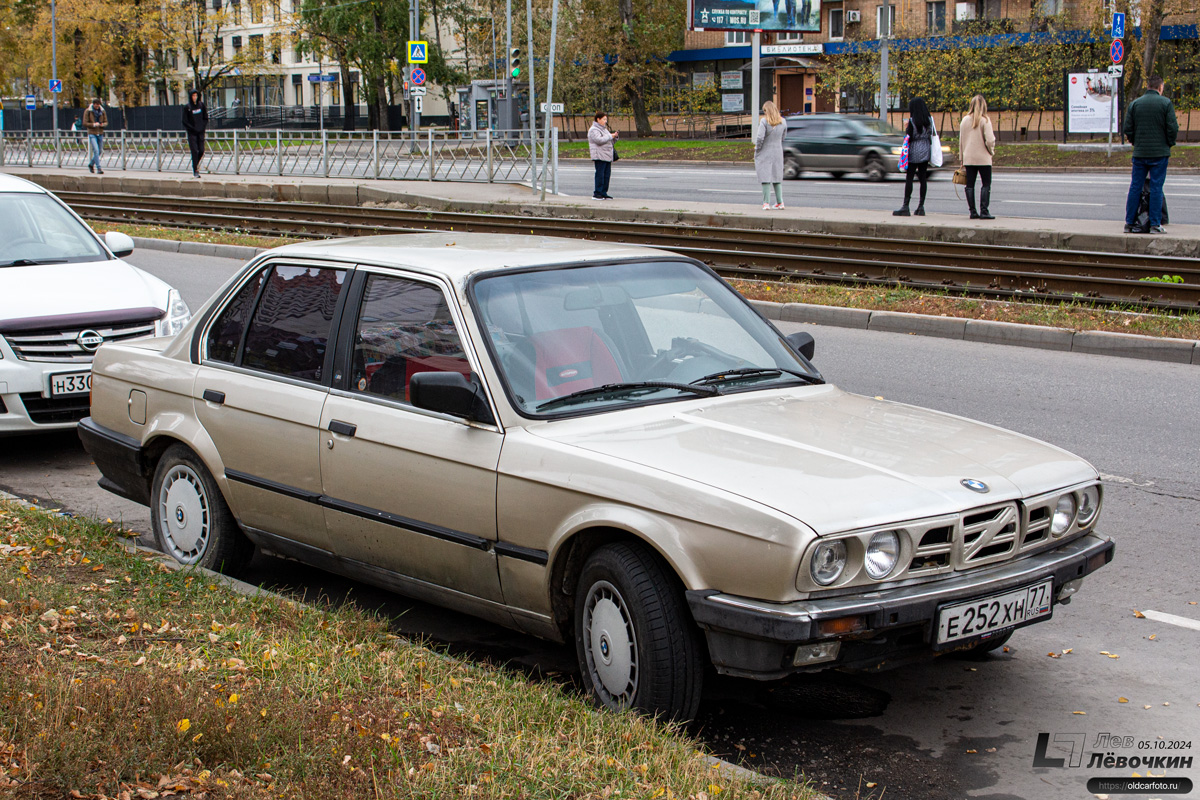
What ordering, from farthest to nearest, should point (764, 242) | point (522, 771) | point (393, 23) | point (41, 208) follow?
point (393, 23) < point (764, 242) < point (41, 208) < point (522, 771)

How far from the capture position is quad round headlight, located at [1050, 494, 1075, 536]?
12.9 ft

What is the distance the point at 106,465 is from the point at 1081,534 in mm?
4284

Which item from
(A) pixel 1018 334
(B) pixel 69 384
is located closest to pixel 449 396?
(B) pixel 69 384

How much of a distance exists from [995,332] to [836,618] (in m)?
8.66

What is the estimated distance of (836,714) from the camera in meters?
4.05

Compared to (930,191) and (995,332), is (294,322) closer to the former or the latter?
(995,332)


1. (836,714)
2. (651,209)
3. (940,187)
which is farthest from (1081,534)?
(940,187)

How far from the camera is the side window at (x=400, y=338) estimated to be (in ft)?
14.6

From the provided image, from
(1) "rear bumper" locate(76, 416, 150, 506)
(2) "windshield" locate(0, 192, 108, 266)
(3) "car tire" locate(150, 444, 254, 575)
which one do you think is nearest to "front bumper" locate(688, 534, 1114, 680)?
(3) "car tire" locate(150, 444, 254, 575)

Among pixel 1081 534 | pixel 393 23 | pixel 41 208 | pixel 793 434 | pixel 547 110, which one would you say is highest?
pixel 393 23

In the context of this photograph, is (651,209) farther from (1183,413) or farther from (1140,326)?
(1183,413)

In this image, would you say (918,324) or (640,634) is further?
(918,324)

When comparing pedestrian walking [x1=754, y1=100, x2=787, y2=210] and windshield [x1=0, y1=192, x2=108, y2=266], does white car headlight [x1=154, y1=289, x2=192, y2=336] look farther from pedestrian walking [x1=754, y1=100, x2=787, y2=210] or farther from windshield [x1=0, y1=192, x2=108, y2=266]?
pedestrian walking [x1=754, y1=100, x2=787, y2=210]

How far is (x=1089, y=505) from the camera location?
13.4 feet
